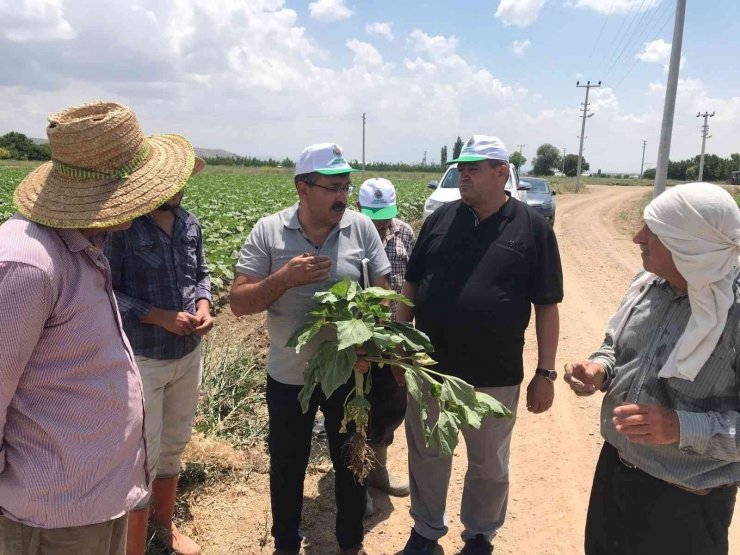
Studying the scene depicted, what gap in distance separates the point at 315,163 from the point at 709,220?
1667mm

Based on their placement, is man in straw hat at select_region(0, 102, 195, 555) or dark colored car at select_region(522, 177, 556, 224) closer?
man in straw hat at select_region(0, 102, 195, 555)

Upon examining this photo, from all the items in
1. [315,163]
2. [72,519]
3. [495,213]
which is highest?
[315,163]

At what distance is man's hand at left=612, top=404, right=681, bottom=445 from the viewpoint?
5.72ft

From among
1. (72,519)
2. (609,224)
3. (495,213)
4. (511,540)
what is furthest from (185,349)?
(609,224)

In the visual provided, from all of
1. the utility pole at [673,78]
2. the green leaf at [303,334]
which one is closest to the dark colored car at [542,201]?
the utility pole at [673,78]

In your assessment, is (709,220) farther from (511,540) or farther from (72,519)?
(511,540)

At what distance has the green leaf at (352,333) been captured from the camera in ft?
7.32

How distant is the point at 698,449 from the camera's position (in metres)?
1.71

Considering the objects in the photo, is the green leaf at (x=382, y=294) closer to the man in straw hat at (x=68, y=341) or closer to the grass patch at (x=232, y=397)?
the man in straw hat at (x=68, y=341)

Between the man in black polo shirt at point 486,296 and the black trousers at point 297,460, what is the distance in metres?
0.44

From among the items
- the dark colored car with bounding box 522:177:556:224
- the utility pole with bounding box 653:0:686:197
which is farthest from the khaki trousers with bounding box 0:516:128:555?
the utility pole with bounding box 653:0:686:197

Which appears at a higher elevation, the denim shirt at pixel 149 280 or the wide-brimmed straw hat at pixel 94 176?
the wide-brimmed straw hat at pixel 94 176

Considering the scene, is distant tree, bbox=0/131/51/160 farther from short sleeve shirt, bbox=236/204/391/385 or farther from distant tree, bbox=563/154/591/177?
distant tree, bbox=563/154/591/177

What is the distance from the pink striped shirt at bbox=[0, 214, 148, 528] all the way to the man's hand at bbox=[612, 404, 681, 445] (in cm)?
163
